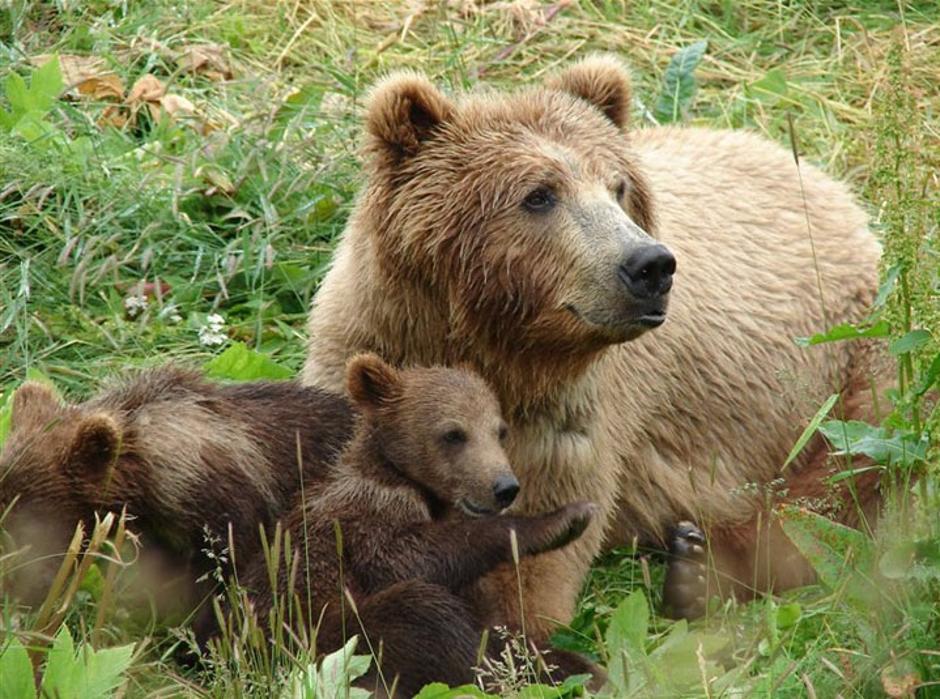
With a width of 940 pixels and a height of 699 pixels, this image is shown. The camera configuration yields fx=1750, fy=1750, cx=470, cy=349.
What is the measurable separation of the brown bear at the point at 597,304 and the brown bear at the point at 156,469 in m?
0.52

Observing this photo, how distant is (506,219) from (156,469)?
128 centimetres

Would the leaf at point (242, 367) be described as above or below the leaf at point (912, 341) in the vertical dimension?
below

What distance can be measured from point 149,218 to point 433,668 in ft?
10.5

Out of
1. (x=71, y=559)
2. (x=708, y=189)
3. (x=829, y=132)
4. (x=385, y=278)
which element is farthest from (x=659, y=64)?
(x=71, y=559)

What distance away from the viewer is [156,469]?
5.07 metres

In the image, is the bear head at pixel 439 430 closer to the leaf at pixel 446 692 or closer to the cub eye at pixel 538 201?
the cub eye at pixel 538 201

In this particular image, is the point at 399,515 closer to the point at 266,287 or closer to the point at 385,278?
the point at 385,278

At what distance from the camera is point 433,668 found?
4.65 metres

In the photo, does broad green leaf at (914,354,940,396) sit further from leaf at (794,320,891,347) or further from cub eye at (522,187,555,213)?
cub eye at (522,187,555,213)

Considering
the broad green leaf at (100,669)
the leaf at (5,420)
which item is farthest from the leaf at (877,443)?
the leaf at (5,420)

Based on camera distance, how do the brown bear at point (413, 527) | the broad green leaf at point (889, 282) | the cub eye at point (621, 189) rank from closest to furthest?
the broad green leaf at point (889, 282), the brown bear at point (413, 527), the cub eye at point (621, 189)

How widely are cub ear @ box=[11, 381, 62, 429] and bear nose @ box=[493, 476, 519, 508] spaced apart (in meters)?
1.33

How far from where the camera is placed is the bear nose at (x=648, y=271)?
16.5 ft

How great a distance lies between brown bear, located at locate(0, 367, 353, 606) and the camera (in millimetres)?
4984
